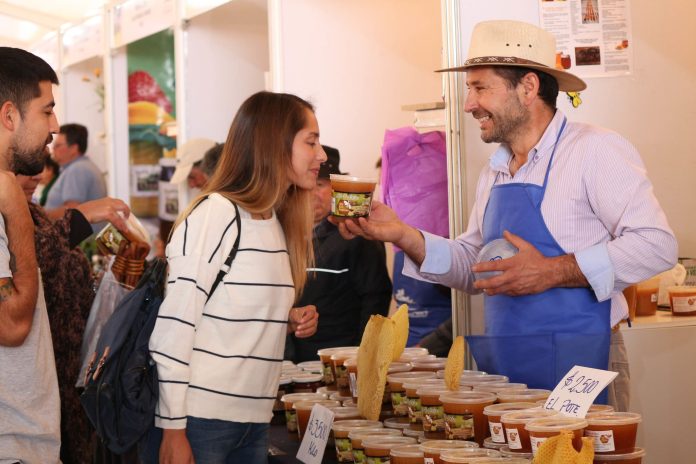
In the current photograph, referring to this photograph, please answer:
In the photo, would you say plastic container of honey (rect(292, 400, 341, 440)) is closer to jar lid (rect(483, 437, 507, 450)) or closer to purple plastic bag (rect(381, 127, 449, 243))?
jar lid (rect(483, 437, 507, 450))

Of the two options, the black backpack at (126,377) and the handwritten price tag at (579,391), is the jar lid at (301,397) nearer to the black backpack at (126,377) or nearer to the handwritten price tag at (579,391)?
the black backpack at (126,377)

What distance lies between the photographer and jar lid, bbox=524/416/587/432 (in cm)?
190

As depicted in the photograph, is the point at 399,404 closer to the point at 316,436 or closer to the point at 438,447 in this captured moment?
the point at 316,436

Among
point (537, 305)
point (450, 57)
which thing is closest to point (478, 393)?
point (537, 305)

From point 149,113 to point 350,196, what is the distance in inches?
219

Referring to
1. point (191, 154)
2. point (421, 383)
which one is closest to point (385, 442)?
point (421, 383)

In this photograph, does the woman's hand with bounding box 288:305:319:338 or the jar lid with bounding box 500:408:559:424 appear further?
the woman's hand with bounding box 288:305:319:338

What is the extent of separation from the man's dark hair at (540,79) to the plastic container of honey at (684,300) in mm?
1290

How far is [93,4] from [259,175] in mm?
8450

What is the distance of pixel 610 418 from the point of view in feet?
6.56

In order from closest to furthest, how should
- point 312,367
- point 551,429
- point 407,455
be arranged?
point 551,429, point 407,455, point 312,367

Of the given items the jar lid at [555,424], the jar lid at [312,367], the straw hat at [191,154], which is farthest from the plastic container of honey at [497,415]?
the straw hat at [191,154]

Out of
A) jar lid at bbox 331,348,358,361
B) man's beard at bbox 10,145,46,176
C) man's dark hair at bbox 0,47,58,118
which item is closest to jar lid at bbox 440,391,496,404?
jar lid at bbox 331,348,358,361

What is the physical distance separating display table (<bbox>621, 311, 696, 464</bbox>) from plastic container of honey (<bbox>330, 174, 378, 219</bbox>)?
1449mm
